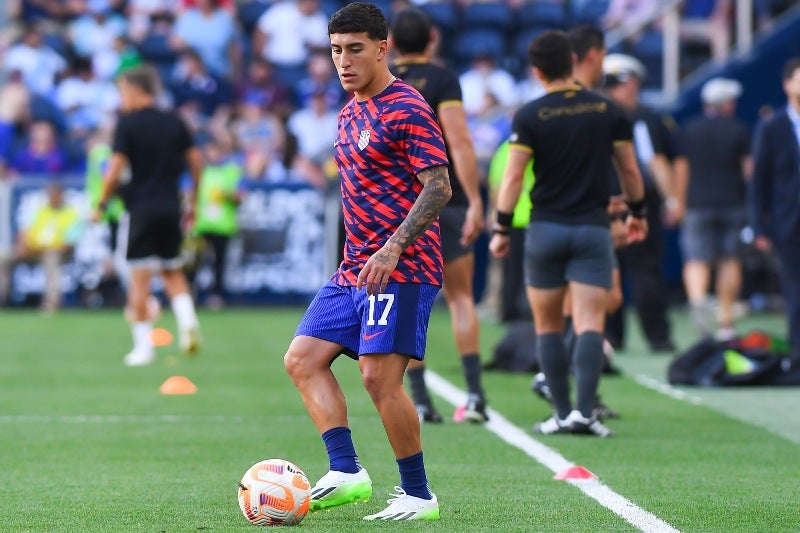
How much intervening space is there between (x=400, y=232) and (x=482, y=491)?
4.70 ft

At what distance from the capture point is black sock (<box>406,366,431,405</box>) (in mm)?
9133

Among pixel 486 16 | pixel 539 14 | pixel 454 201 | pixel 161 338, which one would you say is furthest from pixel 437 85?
pixel 539 14

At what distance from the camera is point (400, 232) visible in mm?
5895

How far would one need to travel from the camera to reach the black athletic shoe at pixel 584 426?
28.5 ft

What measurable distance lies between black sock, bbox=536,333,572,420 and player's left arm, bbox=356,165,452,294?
301 cm

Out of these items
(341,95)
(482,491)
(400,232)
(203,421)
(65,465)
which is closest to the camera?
(400,232)

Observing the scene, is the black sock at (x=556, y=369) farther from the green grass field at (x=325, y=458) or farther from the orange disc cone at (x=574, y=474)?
the orange disc cone at (x=574, y=474)

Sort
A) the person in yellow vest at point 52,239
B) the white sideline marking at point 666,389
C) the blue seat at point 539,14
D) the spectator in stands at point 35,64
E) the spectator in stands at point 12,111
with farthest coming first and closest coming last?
the blue seat at point 539,14 → the spectator in stands at point 35,64 → the spectator in stands at point 12,111 → the person in yellow vest at point 52,239 → the white sideline marking at point 666,389

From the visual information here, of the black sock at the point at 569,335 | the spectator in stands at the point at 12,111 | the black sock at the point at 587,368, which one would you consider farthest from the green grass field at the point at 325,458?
the spectator in stands at the point at 12,111

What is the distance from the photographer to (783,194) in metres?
12.0

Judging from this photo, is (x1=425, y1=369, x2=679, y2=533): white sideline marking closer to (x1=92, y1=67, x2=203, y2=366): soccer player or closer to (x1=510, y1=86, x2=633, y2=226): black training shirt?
(x1=510, y1=86, x2=633, y2=226): black training shirt

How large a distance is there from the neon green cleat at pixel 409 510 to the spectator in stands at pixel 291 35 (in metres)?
19.1

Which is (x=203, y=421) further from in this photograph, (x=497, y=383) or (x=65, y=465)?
(x=497, y=383)

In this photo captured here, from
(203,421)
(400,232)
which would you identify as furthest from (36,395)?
(400,232)
